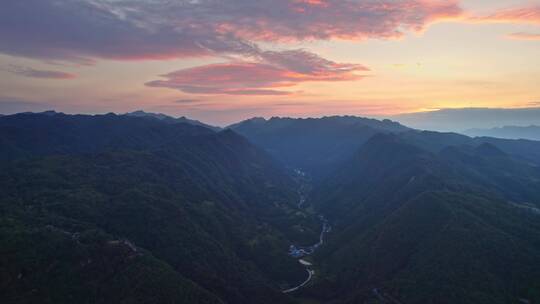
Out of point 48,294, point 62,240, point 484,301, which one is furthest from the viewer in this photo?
point 62,240

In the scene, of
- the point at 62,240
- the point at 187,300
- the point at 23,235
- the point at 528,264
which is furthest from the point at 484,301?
the point at 23,235

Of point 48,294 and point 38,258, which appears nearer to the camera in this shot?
point 48,294

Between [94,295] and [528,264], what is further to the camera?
[528,264]

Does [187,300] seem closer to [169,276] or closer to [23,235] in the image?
[169,276]

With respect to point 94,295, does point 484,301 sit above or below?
below

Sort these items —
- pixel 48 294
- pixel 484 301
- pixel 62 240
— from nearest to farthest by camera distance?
pixel 48 294, pixel 484 301, pixel 62 240

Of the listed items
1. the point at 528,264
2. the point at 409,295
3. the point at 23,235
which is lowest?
the point at 409,295

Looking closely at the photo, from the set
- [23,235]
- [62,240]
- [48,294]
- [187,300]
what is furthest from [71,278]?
[187,300]

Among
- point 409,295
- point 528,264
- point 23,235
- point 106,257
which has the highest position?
point 23,235

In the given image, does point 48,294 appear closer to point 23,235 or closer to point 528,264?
point 23,235
